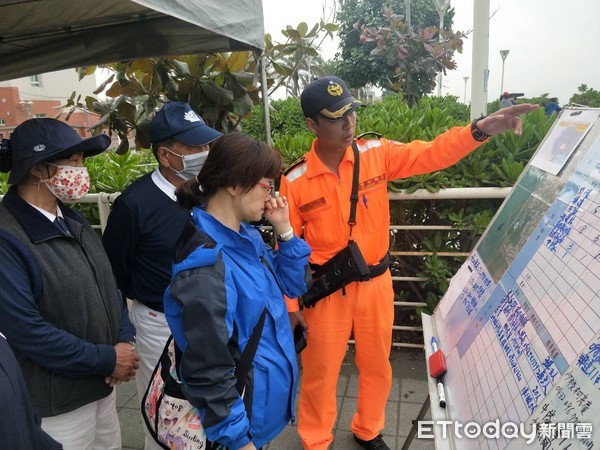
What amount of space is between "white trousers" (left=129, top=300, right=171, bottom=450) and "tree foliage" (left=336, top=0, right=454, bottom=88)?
607 inches

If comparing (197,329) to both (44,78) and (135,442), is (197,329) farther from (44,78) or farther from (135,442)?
(44,78)

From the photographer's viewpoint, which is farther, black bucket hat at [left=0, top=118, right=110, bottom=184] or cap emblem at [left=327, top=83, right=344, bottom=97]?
cap emblem at [left=327, top=83, right=344, bottom=97]

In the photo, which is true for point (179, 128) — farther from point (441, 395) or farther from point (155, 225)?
point (441, 395)

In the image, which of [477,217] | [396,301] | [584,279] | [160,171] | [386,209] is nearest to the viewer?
[584,279]

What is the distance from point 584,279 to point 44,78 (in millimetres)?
41780

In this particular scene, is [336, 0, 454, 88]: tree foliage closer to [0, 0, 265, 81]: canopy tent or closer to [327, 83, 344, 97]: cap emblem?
[0, 0, 265, 81]: canopy tent

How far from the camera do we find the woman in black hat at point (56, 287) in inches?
66.9

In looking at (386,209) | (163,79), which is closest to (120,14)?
(163,79)

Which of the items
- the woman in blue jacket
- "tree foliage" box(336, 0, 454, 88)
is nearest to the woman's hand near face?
the woman in blue jacket

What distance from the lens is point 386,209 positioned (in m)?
2.52

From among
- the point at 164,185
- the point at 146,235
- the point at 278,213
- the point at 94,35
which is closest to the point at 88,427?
the point at 146,235

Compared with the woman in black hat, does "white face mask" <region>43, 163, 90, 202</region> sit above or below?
above

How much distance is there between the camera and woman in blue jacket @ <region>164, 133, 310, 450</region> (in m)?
1.44

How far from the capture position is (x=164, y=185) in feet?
7.42
